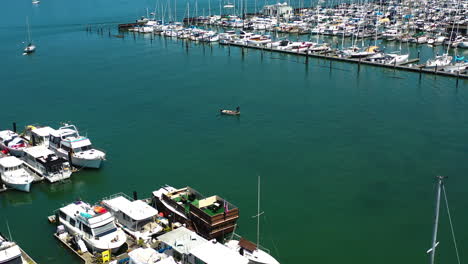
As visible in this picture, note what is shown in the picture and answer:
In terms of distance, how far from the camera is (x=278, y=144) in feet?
149

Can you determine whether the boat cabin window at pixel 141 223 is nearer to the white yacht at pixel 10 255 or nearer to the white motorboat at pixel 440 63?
the white yacht at pixel 10 255

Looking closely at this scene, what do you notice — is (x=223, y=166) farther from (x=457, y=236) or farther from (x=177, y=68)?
(x=177, y=68)

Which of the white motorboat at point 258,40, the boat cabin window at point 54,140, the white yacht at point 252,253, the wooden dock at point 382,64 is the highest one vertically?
the white motorboat at point 258,40

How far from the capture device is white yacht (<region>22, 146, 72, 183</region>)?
37.0m

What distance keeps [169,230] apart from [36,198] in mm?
13594

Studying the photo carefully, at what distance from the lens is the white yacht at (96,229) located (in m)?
26.7

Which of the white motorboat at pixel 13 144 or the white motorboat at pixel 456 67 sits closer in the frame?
the white motorboat at pixel 13 144

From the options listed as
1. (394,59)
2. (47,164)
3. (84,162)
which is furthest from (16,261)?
(394,59)

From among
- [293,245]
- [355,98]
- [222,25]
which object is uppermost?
[222,25]

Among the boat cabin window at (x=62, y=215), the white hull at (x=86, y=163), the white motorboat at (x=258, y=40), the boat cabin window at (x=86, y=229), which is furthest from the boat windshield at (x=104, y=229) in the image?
the white motorboat at (x=258, y=40)

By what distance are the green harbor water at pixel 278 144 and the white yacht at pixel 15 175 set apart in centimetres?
90

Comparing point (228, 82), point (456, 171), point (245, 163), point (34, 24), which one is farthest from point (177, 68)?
point (34, 24)

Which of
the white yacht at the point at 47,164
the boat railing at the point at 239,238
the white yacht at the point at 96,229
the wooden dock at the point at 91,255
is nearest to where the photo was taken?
the wooden dock at the point at 91,255

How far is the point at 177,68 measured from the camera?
275 feet
